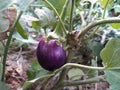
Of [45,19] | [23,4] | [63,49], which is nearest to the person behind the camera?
[23,4]

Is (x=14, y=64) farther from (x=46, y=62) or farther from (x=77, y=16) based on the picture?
(x=46, y=62)

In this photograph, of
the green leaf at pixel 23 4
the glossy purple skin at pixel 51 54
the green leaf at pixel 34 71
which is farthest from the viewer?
the green leaf at pixel 34 71

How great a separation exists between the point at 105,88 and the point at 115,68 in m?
0.40

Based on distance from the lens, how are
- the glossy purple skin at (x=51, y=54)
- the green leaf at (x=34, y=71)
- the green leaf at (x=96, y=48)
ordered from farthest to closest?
the green leaf at (x=96, y=48)
the green leaf at (x=34, y=71)
the glossy purple skin at (x=51, y=54)

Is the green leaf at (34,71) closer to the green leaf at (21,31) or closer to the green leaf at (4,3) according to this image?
the green leaf at (21,31)

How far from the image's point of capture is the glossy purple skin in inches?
27.2

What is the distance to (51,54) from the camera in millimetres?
693

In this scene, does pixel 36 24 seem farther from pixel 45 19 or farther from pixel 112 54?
pixel 112 54

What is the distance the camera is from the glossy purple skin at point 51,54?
2.27ft

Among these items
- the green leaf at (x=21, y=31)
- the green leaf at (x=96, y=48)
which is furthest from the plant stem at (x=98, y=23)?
the green leaf at (x=96, y=48)

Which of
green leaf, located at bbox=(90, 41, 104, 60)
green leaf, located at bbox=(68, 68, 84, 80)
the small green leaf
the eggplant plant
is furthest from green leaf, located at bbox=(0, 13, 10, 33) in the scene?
green leaf, located at bbox=(90, 41, 104, 60)

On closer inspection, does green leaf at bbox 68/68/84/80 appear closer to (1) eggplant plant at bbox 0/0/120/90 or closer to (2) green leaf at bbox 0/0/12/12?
(1) eggplant plant at bbox 0/0/120/90

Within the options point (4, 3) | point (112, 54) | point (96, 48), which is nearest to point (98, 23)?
point (112, 54)

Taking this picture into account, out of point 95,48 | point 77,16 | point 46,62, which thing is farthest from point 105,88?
point 46,62
